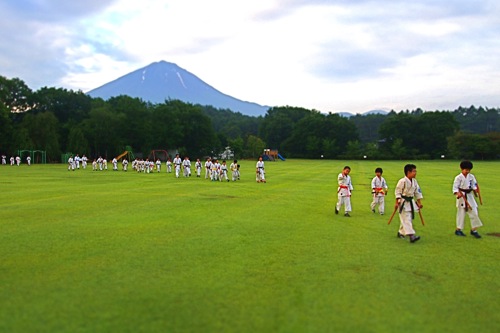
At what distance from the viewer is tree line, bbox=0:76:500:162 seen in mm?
72188

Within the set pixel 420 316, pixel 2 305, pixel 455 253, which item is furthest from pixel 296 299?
pixel 455 253

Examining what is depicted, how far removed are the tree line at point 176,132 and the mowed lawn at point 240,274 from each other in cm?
6489

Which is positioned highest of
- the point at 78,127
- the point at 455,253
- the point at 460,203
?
the point at 78,127

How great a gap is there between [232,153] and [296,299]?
294ft

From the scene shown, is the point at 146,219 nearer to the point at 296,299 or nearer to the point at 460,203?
the point at 296,299

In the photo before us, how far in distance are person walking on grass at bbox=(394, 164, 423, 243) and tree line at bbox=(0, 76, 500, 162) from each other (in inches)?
2670

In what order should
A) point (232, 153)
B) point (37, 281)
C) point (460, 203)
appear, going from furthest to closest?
1. point (232, 153)
2. point (460, 203)
3. point (37, 281)

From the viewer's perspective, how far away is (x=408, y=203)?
992cm

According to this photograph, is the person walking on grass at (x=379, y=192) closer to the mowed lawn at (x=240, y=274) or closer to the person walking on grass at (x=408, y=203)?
the mowed lawn at (x=240, y=274)

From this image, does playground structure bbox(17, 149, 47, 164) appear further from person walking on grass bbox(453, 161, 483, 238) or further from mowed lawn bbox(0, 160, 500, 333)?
person walking on grass bbox(453, 161, 483, 238)

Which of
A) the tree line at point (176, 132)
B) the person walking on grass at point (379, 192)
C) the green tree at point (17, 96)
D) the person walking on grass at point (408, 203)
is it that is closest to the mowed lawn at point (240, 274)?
the person walking on grass at point (408, 203)

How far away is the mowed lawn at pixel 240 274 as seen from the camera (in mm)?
5016

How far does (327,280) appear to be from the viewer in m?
6.55

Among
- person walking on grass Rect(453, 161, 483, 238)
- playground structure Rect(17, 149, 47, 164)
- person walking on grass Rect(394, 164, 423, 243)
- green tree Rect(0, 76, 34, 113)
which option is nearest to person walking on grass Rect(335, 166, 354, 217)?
person walking on grass Rect(394, 164, 423, 243)
